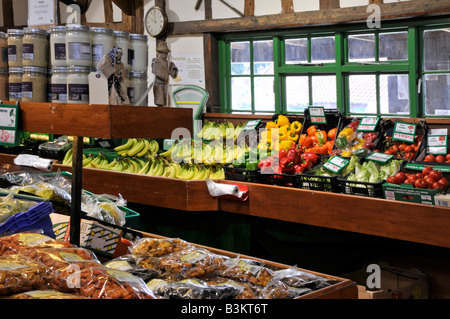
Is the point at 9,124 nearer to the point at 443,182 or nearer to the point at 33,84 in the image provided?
the point at 33,84

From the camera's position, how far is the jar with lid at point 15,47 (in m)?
2.55

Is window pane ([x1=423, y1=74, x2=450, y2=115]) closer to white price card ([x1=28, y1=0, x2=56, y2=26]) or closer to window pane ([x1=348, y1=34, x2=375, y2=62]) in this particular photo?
window pane ([x1=348, y1=34, x2=375, y2=62])

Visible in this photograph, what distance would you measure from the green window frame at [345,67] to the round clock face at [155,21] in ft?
2.49

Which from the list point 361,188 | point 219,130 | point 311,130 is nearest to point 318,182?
point 361,188

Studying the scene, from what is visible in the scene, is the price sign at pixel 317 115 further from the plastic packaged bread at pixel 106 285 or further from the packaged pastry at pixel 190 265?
the plastic packaged bread at pixel 106 285

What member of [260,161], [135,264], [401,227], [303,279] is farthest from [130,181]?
[303,279]

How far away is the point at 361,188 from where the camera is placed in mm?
3525

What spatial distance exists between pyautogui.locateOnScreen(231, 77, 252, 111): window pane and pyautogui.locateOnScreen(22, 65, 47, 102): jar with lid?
411 centimetres

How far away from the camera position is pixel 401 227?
10.7 ft

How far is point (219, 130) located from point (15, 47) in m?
2.69

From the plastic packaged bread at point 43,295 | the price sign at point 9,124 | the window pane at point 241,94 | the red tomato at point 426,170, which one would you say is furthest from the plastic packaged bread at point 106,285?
the window pane at point 241,94

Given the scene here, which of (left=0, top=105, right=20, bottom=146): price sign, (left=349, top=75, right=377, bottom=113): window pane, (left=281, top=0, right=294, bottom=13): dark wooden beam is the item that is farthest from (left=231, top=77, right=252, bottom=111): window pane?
(left=0, top=105, right=20, bottom=146): price sign

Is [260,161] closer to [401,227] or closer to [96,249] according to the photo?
[401,227]
